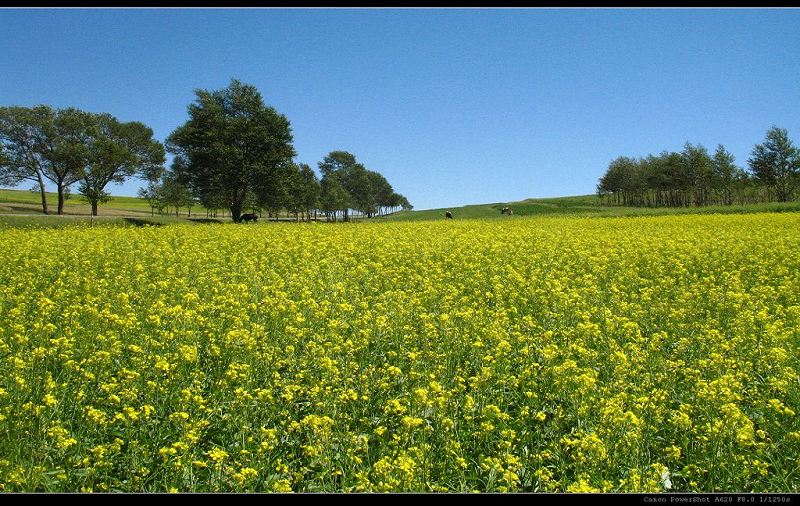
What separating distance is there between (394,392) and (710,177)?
9129 centimetres

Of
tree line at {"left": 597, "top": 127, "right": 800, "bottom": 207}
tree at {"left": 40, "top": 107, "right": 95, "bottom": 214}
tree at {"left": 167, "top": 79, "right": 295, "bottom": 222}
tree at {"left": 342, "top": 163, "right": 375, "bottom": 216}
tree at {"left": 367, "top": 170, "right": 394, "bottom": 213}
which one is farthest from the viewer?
tree at {"left": 367, "top": 170, "right": 394, "bottom": 213}

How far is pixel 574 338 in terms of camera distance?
691 cm

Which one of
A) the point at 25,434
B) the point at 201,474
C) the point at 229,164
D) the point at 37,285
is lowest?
the point at 201,474

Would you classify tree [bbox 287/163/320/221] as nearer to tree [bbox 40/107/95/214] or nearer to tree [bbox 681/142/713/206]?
tree [bbox 40/107/95/214]

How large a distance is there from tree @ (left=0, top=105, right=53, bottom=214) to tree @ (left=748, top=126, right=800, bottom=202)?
307ft

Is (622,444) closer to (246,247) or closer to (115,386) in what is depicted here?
(115,386)

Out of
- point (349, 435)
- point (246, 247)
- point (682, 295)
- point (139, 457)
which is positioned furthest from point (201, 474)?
point (246, 247)

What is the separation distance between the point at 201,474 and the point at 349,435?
121cm

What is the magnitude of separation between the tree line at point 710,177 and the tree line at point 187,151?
63.3 m

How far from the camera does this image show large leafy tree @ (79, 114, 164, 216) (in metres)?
53.7

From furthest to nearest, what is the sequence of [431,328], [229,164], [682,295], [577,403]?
[229,164]
[682,295]
[431,328]
[577,403]

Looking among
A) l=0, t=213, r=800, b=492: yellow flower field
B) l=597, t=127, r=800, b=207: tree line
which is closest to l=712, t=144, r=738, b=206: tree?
l=597, t=127, r=800, b=207: tree line

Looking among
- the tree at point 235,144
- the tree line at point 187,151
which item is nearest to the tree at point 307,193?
the tree line at point 187,151

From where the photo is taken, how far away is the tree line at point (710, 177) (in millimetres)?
70438
